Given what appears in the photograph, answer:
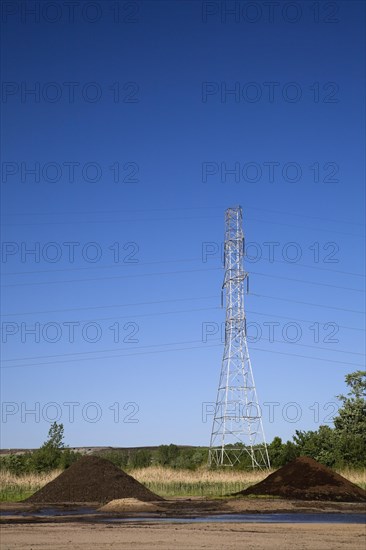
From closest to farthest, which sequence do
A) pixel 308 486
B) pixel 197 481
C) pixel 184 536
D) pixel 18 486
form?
pixel 184 536 → pixel 308 486 → pixel 18 486 → pixel 197 481

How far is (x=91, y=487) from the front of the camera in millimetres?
46031

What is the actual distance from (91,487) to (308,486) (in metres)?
12.7

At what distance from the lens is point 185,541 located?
78.1 feet

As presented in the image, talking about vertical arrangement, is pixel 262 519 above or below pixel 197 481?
above


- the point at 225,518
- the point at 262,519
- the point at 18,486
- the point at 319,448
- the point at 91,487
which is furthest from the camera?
the point at 319,448

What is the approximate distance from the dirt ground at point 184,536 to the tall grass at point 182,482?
64.5 feet

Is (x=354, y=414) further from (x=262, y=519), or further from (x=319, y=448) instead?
(x=262, y=519)

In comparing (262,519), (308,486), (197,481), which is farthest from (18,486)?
(262,519)

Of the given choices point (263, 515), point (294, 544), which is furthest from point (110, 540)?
point (263, 515)

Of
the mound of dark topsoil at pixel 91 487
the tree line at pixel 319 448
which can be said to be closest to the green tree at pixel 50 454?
the tree line at pixel 319 448

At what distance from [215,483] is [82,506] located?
13.5 m

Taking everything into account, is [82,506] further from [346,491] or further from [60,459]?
[60,459]

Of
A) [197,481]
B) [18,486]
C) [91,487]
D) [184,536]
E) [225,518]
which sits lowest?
[18,486]

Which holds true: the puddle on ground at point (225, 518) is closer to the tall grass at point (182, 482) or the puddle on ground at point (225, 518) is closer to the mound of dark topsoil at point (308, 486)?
the mound of dark topsoil at point (308, 486)
